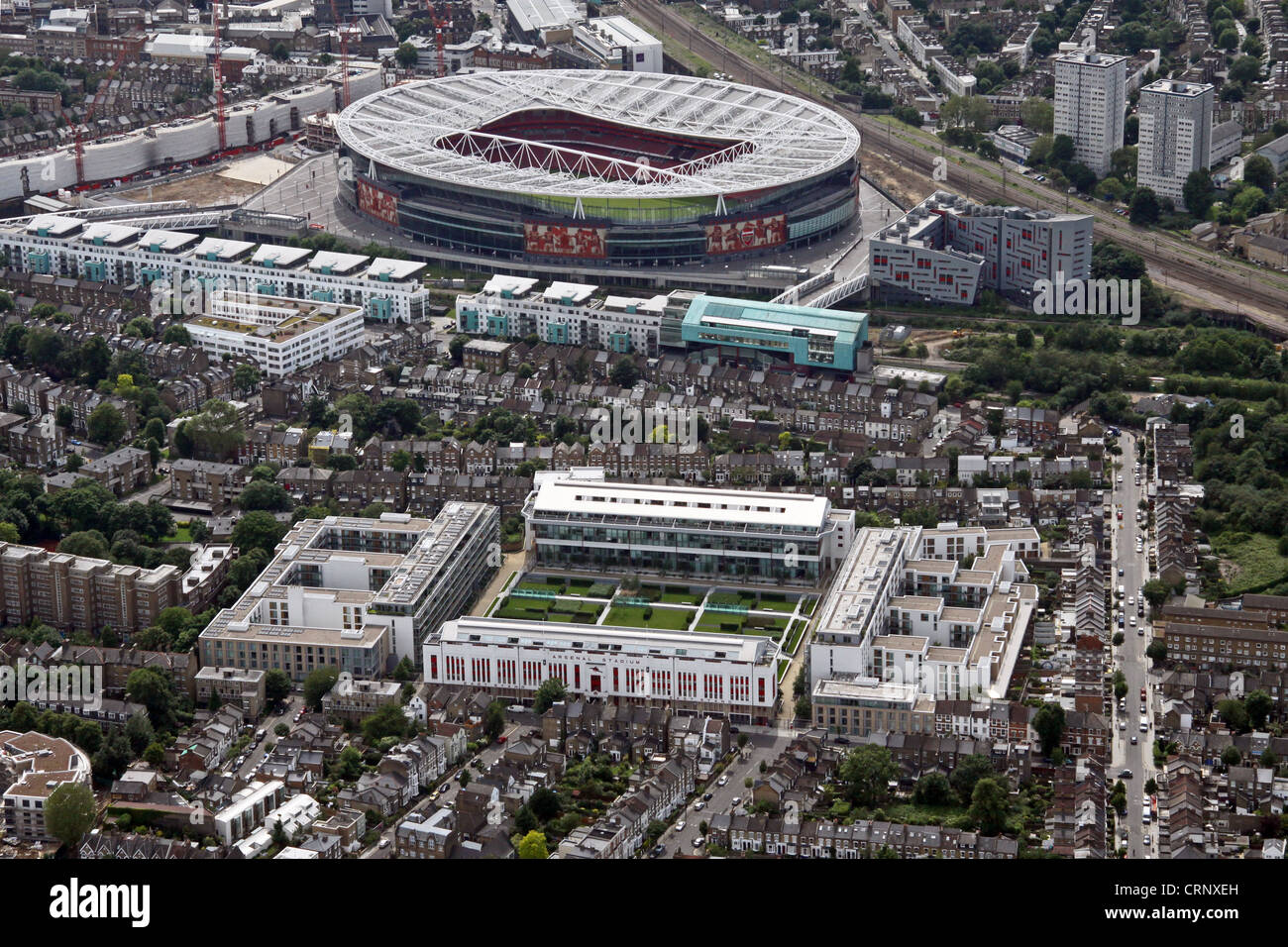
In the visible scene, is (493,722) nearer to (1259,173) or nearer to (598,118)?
(598,118)

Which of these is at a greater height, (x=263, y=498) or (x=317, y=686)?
(x=263, y=498)

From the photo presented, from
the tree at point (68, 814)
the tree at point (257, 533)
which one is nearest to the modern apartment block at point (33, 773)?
the tree at point (68, 814)

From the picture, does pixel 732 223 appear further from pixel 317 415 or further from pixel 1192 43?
pixel 1192 43

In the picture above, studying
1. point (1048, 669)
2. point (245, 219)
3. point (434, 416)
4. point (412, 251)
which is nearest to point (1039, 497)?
point (1048, 669)

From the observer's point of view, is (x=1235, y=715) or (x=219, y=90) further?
(x=219, y=90)

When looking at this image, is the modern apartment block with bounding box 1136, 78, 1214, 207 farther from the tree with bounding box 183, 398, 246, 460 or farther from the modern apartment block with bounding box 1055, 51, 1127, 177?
the tree with bounding box 183, 398, 246, 460

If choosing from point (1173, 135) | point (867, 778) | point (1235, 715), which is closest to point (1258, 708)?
point (1235, 715)

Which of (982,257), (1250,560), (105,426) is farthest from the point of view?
(982,257)

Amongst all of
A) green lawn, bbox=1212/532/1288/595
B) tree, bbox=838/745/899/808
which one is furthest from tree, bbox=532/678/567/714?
green lawn, bbox=1212/532/1288/595
